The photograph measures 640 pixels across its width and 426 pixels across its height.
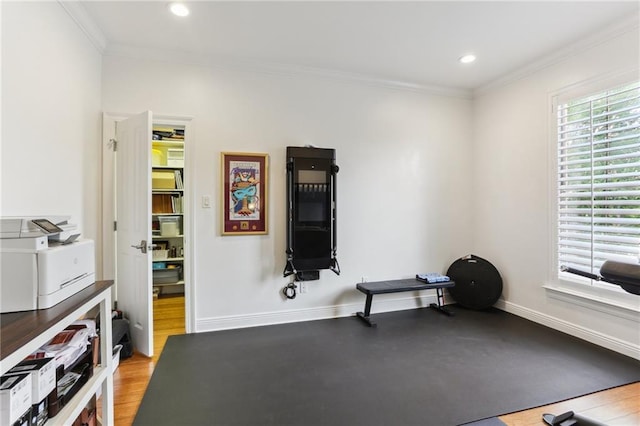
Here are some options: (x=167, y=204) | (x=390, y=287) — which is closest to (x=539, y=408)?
(x=390, y=287)

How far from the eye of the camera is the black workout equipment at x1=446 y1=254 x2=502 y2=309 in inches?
136

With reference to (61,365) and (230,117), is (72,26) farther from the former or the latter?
(61,365)

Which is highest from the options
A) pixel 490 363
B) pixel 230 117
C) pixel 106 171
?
pixel 230 117

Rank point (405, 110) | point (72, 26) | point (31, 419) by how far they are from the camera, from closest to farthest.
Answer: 1. point (31, 419)
2. point (72, 26)
3. point (405, 110)

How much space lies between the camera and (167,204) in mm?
4234

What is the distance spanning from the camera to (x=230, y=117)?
3.03 m

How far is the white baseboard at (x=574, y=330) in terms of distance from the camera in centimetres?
245

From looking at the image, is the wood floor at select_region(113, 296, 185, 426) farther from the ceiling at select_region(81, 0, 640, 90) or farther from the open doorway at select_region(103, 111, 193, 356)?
the ceiling at select_region(81, 0, 640, 90)

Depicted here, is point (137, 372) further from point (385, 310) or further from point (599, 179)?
Result: point (599, 179)

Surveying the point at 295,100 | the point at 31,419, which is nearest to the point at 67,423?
the point at 31,419

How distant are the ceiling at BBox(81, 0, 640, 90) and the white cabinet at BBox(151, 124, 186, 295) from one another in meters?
1.61

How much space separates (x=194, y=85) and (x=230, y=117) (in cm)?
44

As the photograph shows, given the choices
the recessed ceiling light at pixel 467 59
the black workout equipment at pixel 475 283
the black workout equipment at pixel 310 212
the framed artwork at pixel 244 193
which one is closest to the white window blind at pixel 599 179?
the black workout equipment at pixel 475 283

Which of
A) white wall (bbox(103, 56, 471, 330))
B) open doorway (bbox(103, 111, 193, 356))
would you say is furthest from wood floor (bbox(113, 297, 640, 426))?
white wall (bbox(103, 56, 471, 330))
